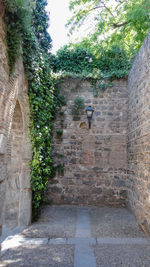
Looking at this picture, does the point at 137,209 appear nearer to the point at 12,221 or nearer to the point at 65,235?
the point at 65,235

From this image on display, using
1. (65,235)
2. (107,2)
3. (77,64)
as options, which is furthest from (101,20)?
(65,235)

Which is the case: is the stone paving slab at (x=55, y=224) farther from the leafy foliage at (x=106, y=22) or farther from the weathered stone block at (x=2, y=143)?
the leafy foliage at (x=106, y=22)

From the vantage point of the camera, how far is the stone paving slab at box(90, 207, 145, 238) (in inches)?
155

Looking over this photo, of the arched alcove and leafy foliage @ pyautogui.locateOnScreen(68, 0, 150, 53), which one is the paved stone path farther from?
leafy foliage @ pyautogui.locateOnScreen(68, 0, 150, 53)

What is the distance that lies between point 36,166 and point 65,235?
1563mm

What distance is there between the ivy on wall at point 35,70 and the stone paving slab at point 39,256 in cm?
137

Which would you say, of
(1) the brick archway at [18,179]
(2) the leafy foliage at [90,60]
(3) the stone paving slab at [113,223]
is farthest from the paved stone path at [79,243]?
(2) the leafy foliage at [90,60]

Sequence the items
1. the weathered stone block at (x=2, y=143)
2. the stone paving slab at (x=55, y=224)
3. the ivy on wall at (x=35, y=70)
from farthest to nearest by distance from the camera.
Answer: the stone paving slab at (x=55, y=224)
the ivy on wall at (x=35, y=70)
the weathered stone block at (x=2, y=143)

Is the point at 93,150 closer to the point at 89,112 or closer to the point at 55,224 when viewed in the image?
the point at 89,112

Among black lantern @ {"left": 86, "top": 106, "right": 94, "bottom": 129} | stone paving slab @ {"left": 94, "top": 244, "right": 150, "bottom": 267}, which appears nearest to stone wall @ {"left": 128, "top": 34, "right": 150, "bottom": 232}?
stone paving slab @ {"left": 94, "top": 244, "right": 150, "bottom": 267}

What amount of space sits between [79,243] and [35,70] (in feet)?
11.6

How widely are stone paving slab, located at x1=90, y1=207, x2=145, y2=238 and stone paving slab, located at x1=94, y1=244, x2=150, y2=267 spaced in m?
0.54

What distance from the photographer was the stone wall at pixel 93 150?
19.3 feet

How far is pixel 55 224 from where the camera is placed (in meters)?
4.42
